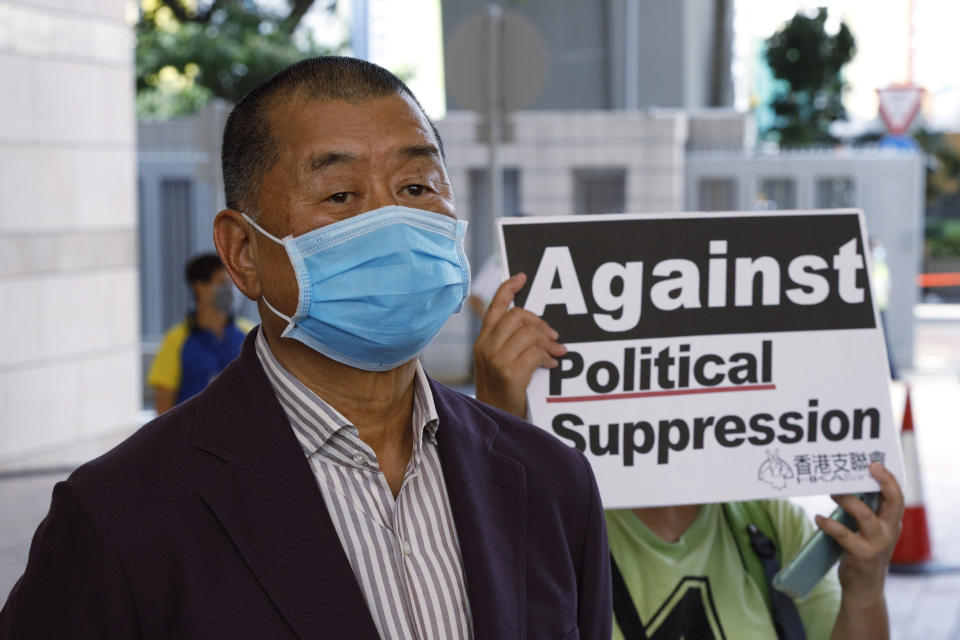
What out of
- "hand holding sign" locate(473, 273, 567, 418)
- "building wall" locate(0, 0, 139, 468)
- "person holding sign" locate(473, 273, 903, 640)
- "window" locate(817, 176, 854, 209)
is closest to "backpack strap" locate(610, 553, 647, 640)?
"person holding sign" locate(473, 273, 903, 640)

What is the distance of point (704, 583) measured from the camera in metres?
2.68

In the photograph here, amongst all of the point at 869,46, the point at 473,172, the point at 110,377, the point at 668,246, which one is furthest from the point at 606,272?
the point at 869,46

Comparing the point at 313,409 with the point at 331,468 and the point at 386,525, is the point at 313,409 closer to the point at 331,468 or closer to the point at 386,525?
the point at 331,468

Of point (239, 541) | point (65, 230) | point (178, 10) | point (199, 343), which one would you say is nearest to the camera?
point (239, 541)

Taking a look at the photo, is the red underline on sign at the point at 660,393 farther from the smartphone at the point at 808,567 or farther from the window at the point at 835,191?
the window at the point at 835,191

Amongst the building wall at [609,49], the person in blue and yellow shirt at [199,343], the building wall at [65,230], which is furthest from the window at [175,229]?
the person in blue and yellow shirt at [199,343]

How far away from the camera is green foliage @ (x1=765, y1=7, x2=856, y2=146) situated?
92.6 feet

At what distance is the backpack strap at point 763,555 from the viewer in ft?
8.89

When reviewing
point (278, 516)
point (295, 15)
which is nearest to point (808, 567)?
point (278, 516)

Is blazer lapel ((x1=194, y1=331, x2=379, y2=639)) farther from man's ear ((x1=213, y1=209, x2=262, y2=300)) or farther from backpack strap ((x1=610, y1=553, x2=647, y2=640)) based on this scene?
backpack strap ((x1=610, y1=553, x2=647, y2=640))

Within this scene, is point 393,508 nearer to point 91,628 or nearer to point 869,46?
point 91,628

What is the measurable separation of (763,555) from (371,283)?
3.96ft

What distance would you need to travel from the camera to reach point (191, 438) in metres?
1.81

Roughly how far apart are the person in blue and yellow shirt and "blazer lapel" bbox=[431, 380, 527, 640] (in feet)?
16.1
